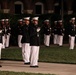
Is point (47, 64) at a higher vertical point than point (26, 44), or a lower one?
lower

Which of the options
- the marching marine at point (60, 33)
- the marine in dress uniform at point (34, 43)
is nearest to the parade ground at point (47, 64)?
the marine in dress uniform at point (34, 43)

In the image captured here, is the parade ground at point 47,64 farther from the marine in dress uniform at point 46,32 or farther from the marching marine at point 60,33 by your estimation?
the marching marine at point 60,33

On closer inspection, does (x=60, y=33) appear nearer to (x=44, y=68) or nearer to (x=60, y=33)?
(x=60, y=33)

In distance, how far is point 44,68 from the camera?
18.0 m

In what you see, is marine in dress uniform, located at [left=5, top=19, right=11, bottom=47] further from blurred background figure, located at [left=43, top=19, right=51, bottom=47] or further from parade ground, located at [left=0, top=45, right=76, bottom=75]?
parade ground, located at [left=0, top=45, right=76, bottom=75]

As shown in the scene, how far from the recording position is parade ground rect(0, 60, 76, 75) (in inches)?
664

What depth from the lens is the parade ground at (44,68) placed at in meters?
16.9

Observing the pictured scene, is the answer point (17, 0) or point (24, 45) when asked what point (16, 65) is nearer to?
point (24, 45)

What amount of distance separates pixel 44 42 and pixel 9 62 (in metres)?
12.5

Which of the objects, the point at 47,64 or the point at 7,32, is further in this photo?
the point at 7,32

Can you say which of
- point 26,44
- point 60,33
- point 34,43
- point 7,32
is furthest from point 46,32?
point 34,43

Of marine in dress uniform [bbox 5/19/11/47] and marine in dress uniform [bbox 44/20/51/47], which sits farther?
marine in dress uniform [bbox 44/20/51/47]

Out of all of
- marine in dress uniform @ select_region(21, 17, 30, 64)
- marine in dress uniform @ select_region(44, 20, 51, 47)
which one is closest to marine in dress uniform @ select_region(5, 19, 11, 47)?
marine in dress uniform @ select_region(44, 20, 51, 47)

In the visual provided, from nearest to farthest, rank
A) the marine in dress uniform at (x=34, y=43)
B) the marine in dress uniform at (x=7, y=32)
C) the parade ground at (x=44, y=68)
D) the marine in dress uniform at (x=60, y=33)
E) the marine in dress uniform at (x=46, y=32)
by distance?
the parade ground at (x=44, y=68) < the marine in dress uniform at (x=34, y=43) < the marine in dress uniform at (x=7, y=32) < the marine in dress uniform at (x=46, y=32) < the marine in dress uniform at (x=60, y=33)
